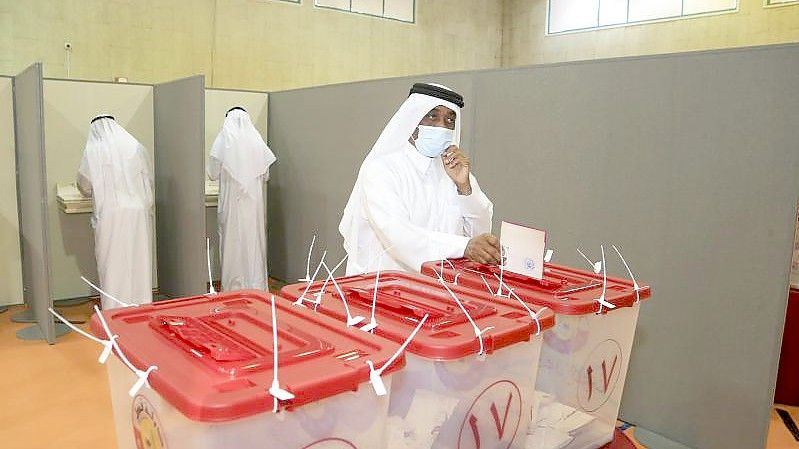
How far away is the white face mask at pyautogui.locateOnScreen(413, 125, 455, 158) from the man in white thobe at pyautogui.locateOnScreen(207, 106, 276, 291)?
258 centimetres

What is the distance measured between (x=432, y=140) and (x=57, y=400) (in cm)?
212

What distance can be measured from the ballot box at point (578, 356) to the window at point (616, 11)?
6.42 metres

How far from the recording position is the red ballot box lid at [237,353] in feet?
Answer: 2.22

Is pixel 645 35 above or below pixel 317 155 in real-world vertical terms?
above

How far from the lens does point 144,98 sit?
14.5 feet

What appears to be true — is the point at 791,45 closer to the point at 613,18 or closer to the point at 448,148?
the point at 448,148

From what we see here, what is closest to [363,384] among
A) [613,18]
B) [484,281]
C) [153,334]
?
[153,334]

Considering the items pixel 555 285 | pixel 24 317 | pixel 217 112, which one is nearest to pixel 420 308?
pixel 555 285

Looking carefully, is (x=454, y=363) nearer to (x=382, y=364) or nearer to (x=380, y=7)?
(x=382, y=364)

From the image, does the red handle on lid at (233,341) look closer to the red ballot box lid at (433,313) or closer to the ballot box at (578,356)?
the red ballot box lid at (433,313)

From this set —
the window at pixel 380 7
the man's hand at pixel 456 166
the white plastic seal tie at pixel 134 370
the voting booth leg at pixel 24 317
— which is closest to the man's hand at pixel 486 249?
the man's hand at pixel 456 166

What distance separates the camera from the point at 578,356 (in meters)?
1.16

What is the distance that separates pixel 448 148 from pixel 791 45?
1260 millimetres

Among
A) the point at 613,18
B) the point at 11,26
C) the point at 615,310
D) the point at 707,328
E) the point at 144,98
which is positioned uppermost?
the point at 613,18
